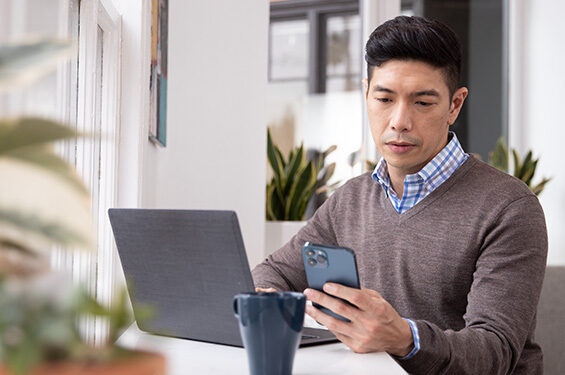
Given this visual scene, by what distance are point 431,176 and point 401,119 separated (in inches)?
6.0

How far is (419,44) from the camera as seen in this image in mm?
1490

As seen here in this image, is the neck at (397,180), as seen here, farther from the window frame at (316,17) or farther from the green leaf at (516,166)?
the window frame at (316,17)

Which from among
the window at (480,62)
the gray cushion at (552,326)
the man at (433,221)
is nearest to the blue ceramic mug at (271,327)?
the man at (433,221)

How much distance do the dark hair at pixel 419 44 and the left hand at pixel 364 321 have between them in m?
0.70

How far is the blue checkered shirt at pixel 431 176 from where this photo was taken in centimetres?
151

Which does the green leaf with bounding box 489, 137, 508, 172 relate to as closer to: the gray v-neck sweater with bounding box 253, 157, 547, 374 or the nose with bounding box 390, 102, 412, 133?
the gray v-neck sweater with bounding box 253, 157, 547, 374

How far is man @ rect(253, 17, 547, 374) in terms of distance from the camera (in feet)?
4.16

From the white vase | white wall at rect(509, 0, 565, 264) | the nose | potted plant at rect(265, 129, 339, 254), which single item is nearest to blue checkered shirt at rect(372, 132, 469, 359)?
the nose

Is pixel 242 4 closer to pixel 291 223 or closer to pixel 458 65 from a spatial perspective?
pixel 291 223

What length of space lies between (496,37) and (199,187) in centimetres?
236

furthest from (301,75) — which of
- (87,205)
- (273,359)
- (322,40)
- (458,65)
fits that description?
(87,205)

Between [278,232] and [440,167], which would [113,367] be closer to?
[440,167]

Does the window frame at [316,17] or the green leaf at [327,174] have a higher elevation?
the window frame at [316,17]

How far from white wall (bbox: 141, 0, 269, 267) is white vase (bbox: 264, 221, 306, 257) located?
441 mm
